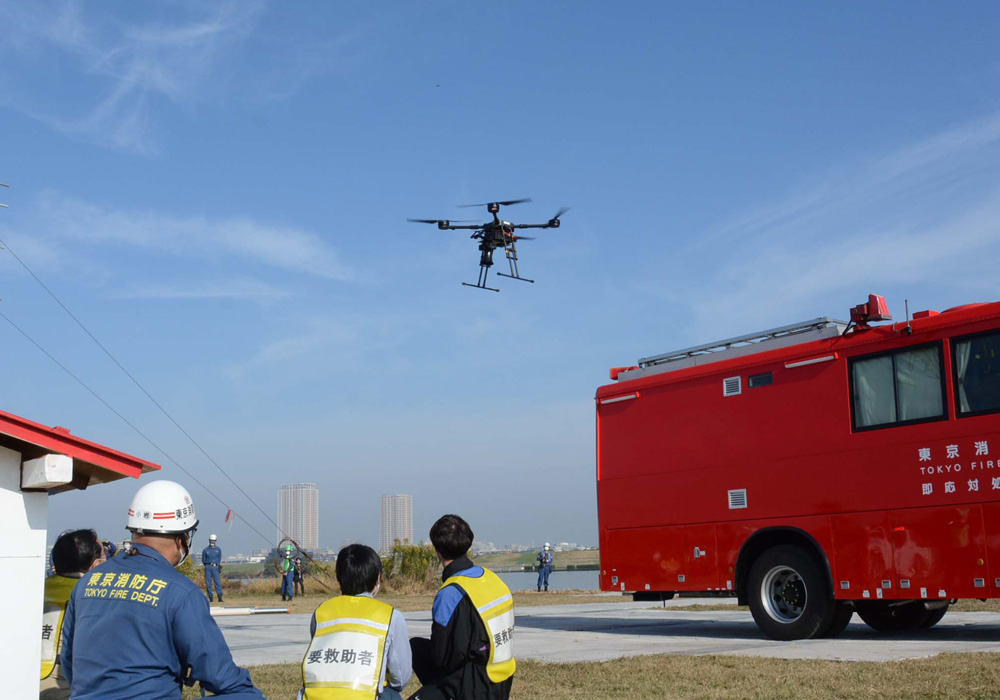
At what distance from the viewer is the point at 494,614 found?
5223 millimetres

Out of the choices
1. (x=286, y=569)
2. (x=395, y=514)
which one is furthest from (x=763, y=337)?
(x=395, y=514)

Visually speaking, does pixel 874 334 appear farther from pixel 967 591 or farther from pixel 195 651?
pixel 195 651

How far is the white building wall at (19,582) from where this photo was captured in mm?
6668

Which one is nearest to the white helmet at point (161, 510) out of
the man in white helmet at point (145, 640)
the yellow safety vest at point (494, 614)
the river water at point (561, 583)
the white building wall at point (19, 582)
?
the man in white helmet at point (145, 640)

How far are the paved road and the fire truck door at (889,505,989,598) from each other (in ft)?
2.13

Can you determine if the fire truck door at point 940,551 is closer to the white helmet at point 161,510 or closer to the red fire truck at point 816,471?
the red fire truck at point 816,471

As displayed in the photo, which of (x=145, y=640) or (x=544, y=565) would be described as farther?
(x=544, y=565)

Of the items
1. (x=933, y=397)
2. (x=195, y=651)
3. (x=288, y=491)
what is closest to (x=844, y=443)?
(x=933, y=397)

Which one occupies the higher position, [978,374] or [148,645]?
[978,374]

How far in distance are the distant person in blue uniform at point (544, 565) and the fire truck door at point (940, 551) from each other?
64.2 feet

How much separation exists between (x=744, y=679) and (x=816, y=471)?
3949mm

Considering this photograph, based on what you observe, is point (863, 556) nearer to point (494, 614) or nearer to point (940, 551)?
point (940, 551)

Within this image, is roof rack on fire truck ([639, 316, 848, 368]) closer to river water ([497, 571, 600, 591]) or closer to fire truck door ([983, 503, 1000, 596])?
fire truck door ([983, 503, 1000, 596])

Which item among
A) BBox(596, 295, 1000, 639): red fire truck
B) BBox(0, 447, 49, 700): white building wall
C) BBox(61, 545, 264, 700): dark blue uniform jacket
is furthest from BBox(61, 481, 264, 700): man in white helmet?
BBox(596, 295, 1000, 639): red fire truck
